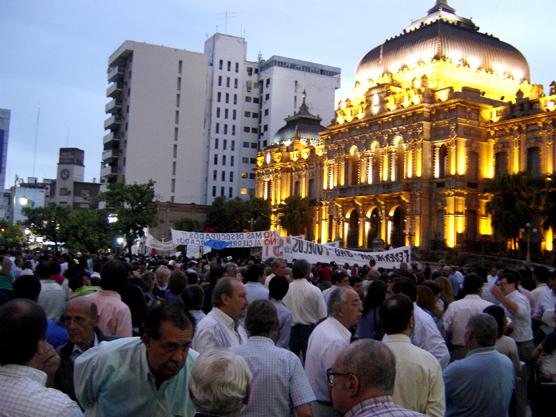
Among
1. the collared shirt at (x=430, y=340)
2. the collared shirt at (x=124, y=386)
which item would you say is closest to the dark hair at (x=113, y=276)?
the collared shirt at (x=124, y=386)

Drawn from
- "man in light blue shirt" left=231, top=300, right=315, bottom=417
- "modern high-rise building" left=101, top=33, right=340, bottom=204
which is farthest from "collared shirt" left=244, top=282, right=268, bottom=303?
"modern high-rise building" left=101, top=33, right=340, bottom=204

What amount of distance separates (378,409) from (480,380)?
10.00ft

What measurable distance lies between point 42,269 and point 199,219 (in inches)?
2762

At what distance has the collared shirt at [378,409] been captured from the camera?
11.9ft

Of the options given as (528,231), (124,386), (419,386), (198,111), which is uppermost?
(198,111)

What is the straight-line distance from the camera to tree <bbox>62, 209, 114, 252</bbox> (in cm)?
4928

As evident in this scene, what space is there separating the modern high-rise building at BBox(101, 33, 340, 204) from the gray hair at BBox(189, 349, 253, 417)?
71.6m

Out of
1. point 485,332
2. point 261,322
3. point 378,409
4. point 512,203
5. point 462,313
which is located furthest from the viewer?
point 512,203

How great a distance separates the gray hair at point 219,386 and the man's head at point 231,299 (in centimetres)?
302

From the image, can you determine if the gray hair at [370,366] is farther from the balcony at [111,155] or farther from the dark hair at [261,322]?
the balcony at [111,155]

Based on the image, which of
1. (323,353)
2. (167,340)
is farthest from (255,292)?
(167,340)

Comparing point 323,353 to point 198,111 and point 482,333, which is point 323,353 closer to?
point 482,333

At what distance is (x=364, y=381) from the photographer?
378 cm

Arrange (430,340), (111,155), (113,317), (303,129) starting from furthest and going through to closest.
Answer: (111,155) → (303,129) → (113,317) → (430,340)
